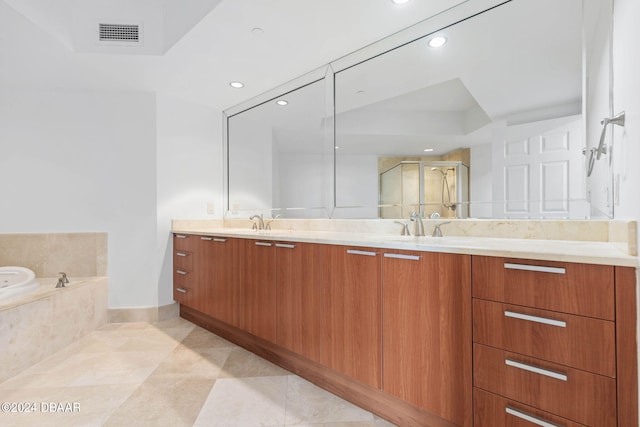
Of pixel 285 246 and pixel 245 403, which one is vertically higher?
pixel 285 246

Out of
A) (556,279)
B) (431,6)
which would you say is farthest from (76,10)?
(556,279)

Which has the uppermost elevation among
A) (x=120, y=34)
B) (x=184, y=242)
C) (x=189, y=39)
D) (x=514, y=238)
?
(x=120, y=34)

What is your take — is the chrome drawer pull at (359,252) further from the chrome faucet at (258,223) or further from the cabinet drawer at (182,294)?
the cabinet drawer at (182,294)

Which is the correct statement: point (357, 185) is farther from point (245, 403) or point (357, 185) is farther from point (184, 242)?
point (184, 242)

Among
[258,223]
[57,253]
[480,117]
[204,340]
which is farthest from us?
[258,223]

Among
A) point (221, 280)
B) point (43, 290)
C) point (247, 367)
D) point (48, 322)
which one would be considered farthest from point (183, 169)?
point (247, 367)

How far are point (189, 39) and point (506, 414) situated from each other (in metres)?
2.64

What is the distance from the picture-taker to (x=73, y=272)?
9.55 feet

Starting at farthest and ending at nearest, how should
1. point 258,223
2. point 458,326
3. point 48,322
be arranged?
point 258,223, point 48,322, point 458,326

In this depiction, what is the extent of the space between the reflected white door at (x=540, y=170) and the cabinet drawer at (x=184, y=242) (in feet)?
7.67

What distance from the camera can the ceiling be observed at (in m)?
1.84

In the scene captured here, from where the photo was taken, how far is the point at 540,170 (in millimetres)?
1584

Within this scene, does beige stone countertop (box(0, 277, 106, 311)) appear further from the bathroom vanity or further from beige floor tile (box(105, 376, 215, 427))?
the bathroom vanity

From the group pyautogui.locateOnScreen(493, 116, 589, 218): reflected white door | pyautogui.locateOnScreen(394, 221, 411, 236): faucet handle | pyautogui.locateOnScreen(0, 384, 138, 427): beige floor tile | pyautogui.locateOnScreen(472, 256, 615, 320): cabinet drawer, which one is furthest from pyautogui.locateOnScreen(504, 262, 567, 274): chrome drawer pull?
pyautogui.locateOnScreen(0, 384, 138, 427): beige floor tile
